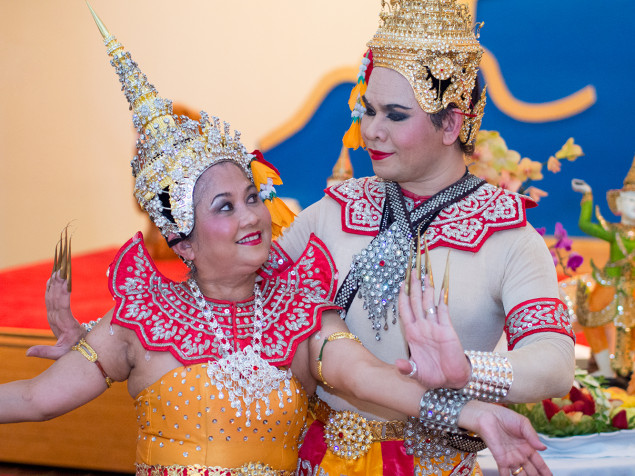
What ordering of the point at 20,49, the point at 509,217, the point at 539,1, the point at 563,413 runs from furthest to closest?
the point at 20,49
the point at 539,1
the point at 563,413
the point at 509,217

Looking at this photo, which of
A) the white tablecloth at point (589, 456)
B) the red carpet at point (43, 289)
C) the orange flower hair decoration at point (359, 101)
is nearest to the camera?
the orange flower hair decoration at point (359, 101)

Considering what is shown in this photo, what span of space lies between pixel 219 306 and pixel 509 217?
0.72m

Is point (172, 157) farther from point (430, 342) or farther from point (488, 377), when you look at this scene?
point (488, 377)

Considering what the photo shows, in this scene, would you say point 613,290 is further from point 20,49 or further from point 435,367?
point 20,49

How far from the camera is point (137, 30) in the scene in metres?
5.53

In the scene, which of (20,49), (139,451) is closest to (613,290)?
(139,451)

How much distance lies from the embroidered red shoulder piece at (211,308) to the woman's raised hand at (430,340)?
1.19 ft

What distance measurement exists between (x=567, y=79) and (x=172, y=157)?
382 cm

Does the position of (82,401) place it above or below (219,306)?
below

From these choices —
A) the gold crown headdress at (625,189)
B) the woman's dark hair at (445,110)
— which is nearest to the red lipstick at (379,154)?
the woman's dark hair at (445,110)

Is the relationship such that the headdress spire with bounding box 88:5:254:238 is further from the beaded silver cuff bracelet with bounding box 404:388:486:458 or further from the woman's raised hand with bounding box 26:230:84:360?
the beaded silver cuff bracelet with bounding box 404:388:486:458

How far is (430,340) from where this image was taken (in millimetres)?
1574

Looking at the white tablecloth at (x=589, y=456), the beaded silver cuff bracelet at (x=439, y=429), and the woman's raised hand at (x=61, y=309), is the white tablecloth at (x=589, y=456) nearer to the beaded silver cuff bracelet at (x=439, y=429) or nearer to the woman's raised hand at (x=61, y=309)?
the beaded silver cuff bracelet at (x=439, y=429)

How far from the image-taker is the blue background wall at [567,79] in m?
5.03
